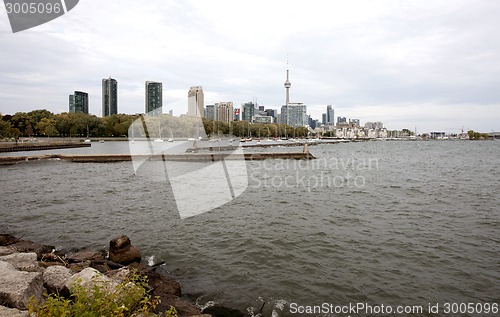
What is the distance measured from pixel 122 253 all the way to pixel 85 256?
61.0 inches

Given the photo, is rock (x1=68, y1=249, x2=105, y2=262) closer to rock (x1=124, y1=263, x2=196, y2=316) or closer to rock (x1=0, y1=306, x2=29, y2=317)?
rock (x1=124, y1=263, x2=196, y2=316)

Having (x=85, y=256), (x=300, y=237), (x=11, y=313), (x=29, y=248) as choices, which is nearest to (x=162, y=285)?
(x=85, y=256)

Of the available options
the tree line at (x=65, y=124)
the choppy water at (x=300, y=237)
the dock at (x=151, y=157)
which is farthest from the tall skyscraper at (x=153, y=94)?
the choppy water at (x=300, y=237)

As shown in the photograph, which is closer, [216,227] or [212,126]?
[216,227]

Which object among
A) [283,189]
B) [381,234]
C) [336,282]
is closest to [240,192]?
[283,189]

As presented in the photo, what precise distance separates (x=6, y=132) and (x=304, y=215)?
116 metres

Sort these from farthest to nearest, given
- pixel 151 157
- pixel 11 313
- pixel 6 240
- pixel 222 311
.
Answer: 1. pixel 151 157
2. pixel 6 240
3. pixel 222 311
4. pixel 11 313

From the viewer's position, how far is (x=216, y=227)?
1806 cm

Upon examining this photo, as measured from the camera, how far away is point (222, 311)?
9250 mm

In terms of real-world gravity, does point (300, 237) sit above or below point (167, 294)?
below

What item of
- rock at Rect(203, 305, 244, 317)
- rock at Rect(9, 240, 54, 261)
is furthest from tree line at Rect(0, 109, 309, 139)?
rock at Rect(203, 305, 244, 317)

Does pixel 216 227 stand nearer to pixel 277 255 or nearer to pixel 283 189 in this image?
pixel 277 255

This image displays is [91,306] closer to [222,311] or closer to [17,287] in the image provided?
[17,287]

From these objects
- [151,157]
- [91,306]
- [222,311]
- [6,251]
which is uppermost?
[91,306]
